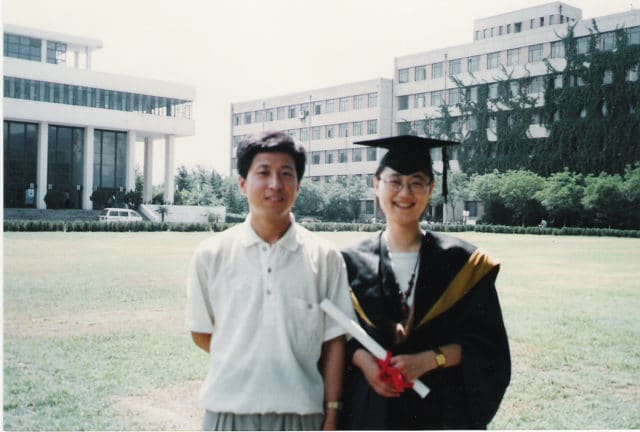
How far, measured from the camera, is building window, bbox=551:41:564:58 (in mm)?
8569

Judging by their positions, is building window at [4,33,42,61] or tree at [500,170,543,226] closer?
building window at [4,33,42,61]

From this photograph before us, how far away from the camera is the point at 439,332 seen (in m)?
1.86

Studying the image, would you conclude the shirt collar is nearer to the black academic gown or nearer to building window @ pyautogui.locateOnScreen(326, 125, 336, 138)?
the black academic gown

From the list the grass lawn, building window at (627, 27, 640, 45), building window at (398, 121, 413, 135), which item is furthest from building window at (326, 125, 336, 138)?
building window at (627, 27, 640, 45)

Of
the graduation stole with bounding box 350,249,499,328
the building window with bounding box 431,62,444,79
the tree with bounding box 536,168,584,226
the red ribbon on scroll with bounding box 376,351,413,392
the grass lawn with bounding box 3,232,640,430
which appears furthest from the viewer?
the tree with bounding box 536,168,584,226

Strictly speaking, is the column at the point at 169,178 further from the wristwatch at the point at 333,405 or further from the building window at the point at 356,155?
the wristwatch at the point at 333,405

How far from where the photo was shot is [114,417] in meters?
3.04

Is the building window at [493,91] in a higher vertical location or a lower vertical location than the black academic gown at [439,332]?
higher

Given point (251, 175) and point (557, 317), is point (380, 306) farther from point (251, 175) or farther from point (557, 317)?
point (557, 317)

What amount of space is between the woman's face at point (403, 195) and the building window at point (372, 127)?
4.65 meters

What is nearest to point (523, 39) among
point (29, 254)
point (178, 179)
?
point (178, 179)

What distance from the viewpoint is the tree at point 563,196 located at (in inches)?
281

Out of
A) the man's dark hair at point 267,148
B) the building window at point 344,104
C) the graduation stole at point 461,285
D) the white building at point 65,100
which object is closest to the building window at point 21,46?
the white building at point 65,100

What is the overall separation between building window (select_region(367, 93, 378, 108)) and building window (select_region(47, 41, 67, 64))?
2.71m
